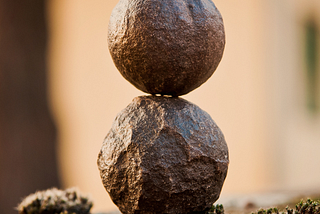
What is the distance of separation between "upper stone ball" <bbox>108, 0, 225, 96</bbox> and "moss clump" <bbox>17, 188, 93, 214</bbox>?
159cm

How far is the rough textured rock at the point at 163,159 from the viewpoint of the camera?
261cm


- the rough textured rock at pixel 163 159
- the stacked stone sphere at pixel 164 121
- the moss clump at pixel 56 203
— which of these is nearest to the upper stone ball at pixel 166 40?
the stacked stone sphere at pixel 164 121

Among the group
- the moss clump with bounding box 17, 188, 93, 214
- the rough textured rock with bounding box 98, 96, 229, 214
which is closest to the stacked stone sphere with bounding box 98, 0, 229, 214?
the rough textured rock with bounding box 98, 96, 229, 214

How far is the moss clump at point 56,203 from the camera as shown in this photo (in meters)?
3.43

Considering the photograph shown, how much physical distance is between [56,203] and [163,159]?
154cm

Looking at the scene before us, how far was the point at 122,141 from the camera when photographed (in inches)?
107

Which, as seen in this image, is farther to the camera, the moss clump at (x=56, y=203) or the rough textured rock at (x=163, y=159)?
the moss clump at (x=56, y=203)

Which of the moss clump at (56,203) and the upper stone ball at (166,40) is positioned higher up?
the upper stone ball at (166,40)

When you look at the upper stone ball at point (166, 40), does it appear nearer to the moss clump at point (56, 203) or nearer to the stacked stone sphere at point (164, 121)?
the stacked stone sphere at point (164, 121)

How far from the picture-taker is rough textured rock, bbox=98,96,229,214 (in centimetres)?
261

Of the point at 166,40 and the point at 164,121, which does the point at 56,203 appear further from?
the point at 166,40

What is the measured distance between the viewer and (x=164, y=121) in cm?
268

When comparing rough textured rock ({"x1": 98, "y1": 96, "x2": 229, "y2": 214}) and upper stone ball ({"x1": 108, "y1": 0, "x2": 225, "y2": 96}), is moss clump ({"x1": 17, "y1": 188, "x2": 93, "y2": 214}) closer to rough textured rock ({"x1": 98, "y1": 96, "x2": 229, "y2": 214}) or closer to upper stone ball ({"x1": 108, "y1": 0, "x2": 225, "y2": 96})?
rough textured rock ({"x1": 98, "y1": 96, "x2": 229, "y2": 214})

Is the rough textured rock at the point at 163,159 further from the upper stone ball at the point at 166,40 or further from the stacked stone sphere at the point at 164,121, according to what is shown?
the upper stone ball at the point at 166,40
